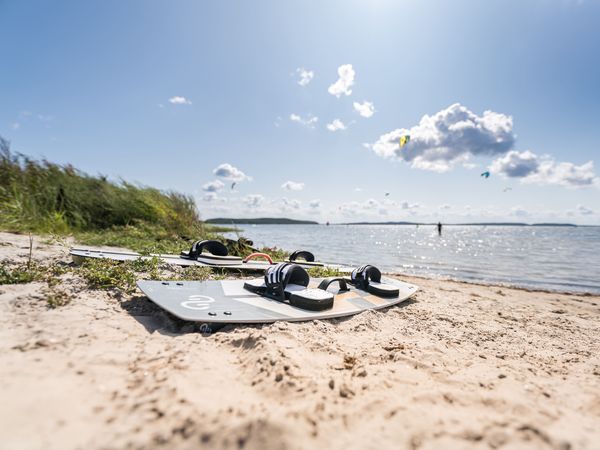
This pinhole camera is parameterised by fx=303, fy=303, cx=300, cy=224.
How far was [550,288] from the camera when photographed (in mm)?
7688

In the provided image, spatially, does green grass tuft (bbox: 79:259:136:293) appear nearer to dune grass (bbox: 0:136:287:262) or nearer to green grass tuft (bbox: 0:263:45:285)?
green grass tuft (bbox: 0:263:45:285)

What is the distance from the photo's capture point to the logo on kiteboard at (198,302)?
2.74 metres

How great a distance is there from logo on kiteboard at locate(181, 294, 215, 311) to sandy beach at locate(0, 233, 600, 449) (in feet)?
0.60

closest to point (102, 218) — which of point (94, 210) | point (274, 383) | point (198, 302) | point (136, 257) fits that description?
point (94, 210)

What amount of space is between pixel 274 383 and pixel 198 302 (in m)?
1.50

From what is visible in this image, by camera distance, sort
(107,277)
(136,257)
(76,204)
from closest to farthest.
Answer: (107,277), (136,257), (76,204)

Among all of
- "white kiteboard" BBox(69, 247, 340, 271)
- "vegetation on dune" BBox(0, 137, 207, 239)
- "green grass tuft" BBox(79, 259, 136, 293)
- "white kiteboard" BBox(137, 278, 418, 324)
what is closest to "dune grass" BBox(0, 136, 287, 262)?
"vegetation on dune" BBox(0, 137, 207, 239)

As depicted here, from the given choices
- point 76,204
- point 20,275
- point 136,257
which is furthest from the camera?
point 76,204

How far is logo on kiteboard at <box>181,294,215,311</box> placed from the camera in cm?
274

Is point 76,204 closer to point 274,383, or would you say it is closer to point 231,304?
point 231,304

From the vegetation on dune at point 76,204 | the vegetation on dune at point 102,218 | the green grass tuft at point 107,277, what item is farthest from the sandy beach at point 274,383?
the vegetation on dune at point 76,204

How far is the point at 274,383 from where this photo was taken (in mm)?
1651

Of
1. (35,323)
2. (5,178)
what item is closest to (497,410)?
(35,323)

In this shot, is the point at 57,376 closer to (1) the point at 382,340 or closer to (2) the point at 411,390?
(2) the point at 411,390
